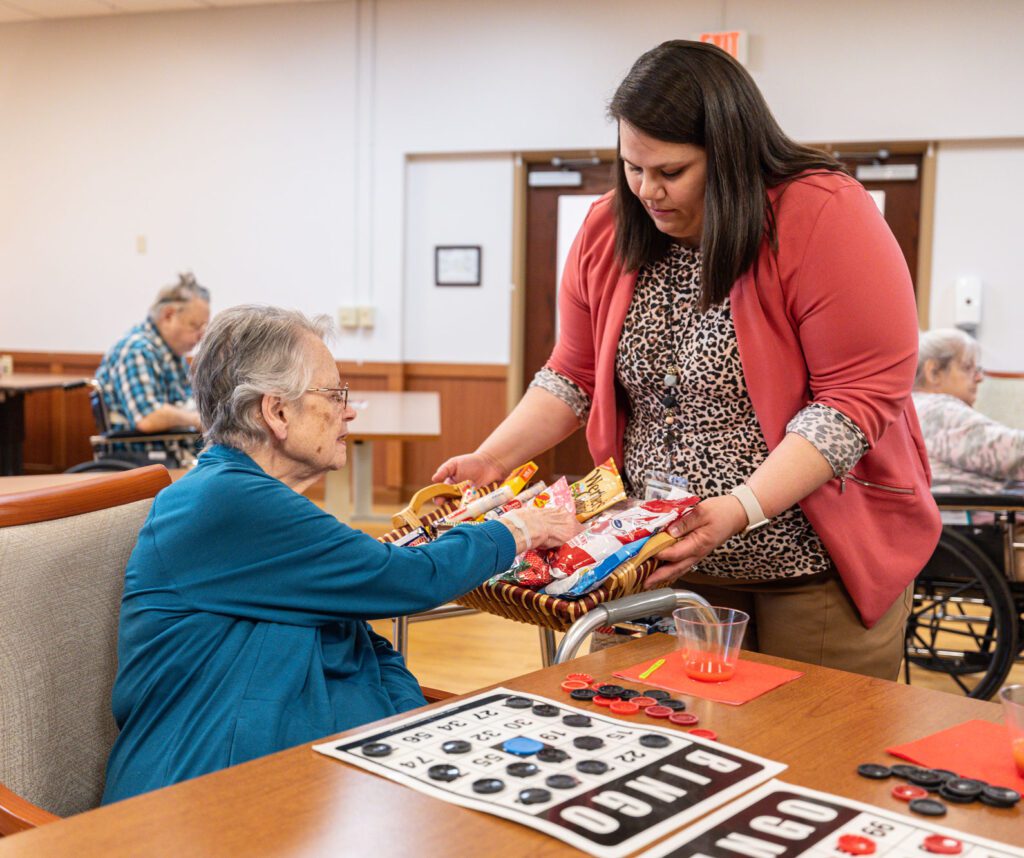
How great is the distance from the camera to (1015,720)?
1.01 meters

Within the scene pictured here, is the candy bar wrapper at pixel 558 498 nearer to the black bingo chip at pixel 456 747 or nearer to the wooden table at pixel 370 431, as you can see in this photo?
the black bingo chip at pixel 456 747

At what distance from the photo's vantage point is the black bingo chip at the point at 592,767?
A: 95 cm

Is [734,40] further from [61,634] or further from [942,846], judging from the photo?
[942,846]

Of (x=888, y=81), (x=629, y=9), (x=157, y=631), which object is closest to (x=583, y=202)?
(x=629, y=9)

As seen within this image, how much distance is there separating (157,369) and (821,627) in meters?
3.30

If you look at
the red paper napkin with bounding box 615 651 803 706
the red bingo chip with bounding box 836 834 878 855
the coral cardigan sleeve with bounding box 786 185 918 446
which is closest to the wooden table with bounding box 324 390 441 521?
the coral cardigan sleeve with bounding box 786 185 918 446

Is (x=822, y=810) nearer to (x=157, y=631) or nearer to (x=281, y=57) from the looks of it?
(x=157, y=631)

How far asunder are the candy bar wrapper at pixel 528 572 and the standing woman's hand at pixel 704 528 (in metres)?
0.14

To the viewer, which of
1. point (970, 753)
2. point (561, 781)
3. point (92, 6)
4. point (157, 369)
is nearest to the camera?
point (561, 781)

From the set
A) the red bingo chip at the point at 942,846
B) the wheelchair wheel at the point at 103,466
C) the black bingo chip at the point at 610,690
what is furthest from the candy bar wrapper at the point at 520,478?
the wheelchair wheel at the point at 103,466

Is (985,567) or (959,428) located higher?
(959,428)

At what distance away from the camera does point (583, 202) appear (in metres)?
6.70

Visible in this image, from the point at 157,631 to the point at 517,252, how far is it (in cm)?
565

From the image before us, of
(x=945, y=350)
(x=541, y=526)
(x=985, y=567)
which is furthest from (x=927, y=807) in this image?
(x=945, y=350)
